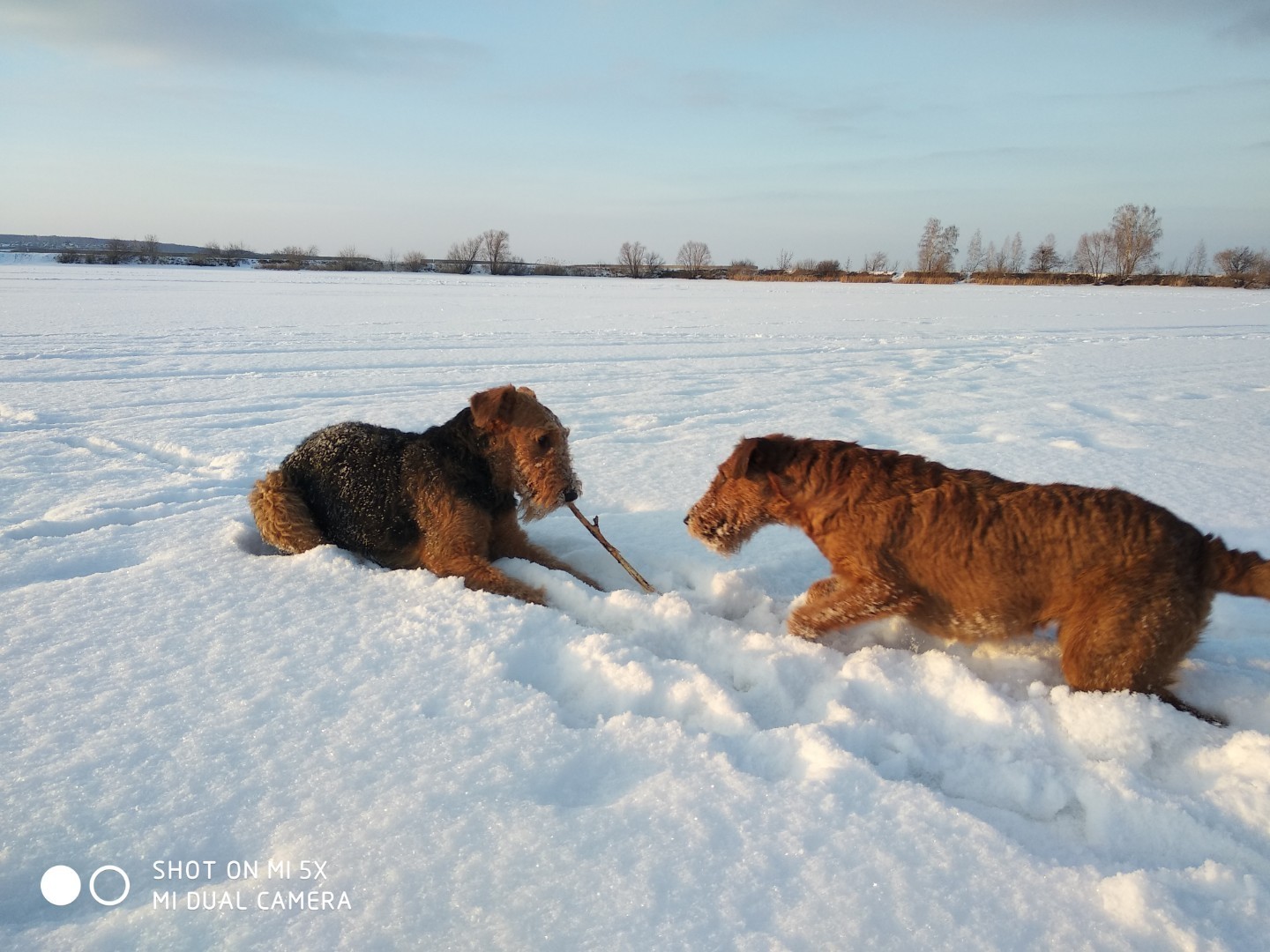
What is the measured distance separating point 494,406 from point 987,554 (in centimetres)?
257

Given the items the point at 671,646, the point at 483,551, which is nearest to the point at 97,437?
the point at 483,551

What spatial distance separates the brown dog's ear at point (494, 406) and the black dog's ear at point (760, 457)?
1.31 m

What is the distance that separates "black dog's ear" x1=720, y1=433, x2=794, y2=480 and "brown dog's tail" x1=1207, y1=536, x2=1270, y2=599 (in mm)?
1716

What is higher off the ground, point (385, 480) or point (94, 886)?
point (385, 480)

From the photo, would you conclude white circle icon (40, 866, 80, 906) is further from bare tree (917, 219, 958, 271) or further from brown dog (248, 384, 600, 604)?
bare tree (917, 219, 958, 271)

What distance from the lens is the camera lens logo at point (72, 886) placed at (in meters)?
1.86

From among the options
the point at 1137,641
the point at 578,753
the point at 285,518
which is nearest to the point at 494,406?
the point at 285,518

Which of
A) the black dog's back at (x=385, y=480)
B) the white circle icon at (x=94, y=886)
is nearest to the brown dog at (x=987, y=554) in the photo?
the black dog's back at (x=385, y=480)

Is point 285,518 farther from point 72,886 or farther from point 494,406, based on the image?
point 72,886

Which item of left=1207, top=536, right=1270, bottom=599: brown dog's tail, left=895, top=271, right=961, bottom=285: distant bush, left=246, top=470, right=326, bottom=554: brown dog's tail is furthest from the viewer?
left=895, top=271, right=961, bottom=285: distant bush

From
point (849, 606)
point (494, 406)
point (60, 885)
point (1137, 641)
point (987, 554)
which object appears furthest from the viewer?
point (494, 406)

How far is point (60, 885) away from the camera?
1890 millimetres

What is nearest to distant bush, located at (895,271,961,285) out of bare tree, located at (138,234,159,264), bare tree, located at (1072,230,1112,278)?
bare tree, located at (1072,230,1112,278)

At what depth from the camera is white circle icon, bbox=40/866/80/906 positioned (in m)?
1.86
